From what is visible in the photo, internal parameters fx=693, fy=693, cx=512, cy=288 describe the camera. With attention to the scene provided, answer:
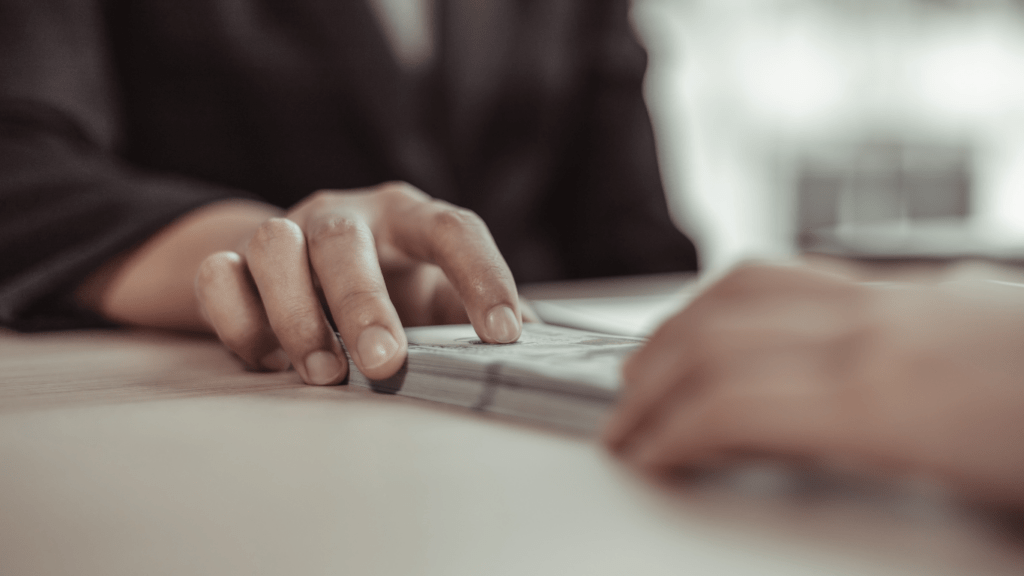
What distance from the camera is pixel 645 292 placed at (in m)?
0.68

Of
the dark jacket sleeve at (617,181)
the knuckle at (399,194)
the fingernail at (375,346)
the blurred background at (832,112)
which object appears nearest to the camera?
the fingernail at (375,346)

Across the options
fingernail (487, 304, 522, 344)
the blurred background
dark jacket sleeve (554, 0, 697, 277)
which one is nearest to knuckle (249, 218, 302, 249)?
fingernail (487, 304, 522, 344)

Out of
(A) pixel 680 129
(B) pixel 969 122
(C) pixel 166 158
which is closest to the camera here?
(C) pixel 166 158

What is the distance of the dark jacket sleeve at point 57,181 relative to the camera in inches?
18.5

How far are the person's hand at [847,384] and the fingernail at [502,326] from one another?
0.40 feet

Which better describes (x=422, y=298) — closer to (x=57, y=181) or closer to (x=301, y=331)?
(x=301, y=331)

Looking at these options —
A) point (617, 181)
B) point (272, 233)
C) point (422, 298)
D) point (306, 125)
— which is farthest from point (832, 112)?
point (272, 233)

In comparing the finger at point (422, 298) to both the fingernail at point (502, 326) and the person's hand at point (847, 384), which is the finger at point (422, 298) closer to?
the fingernail at point (502, 326)

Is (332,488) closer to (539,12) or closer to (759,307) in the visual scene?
(759,307)

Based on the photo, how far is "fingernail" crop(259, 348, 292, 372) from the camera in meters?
0.34

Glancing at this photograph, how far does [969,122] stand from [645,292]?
4241 mm

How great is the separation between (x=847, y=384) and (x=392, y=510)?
0.36 feet

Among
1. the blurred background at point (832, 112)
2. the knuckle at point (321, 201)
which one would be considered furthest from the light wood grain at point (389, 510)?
the blurred background at point (832, 112)

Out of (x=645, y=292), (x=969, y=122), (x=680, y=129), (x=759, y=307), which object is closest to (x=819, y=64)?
(x=680, y=129)
